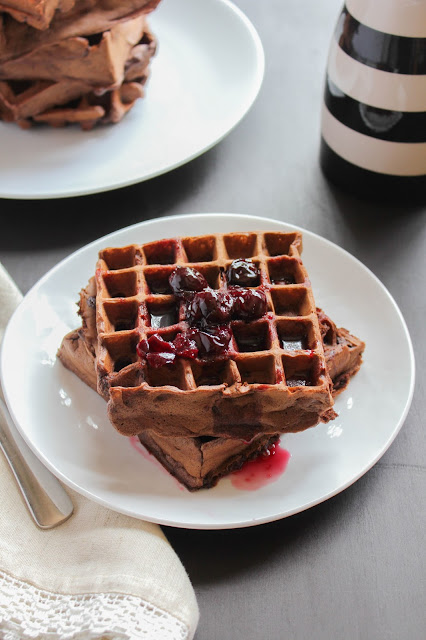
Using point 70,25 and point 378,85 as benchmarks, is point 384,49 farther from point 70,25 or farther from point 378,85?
point 70,25

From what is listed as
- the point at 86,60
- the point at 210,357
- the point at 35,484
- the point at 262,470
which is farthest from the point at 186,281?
the point at 86,60

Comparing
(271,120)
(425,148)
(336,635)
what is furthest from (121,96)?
(336,635)

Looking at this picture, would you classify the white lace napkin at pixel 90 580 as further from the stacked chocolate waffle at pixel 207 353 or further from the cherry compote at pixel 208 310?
the cherry compote at pixel 208 310

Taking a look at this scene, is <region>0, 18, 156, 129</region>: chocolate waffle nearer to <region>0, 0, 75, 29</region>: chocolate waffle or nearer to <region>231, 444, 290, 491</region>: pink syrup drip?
<region>0, 0, 75, 29</region>: chocolate waffle

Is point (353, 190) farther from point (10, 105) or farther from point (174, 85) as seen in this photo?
point (10, 105)

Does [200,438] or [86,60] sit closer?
[200,438]

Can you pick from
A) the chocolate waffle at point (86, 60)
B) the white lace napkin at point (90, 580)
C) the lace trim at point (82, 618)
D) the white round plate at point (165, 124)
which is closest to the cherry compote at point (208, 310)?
the white lace napkin at point (90, 580)

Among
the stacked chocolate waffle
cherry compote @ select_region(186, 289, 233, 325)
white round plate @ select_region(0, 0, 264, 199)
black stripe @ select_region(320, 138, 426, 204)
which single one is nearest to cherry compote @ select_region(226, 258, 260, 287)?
the stacked chocolate waffle

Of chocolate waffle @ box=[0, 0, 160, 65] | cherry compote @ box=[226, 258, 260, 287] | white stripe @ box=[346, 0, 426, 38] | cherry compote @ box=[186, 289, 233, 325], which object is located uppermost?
white stripe @ box=[346, 0, 426, 38]
